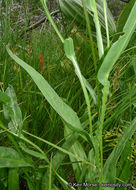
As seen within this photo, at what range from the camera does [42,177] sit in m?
0.47

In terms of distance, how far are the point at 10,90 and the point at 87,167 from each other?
0.65 feet

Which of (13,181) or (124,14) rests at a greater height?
(124,14)

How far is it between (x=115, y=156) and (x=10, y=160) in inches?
7.1

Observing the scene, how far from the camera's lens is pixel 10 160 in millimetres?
443

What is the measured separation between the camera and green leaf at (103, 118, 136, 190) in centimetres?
41

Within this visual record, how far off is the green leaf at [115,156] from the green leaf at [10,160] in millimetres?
134

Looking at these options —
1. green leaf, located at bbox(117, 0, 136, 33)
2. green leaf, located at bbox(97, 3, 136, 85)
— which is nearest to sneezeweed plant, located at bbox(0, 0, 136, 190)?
green leaf, located at bbox(97, 3, 136, 85)

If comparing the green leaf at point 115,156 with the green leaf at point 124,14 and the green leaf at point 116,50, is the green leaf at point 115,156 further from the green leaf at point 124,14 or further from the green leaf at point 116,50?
the green leaf at point 124,14

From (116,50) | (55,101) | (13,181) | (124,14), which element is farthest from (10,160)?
(124,14)

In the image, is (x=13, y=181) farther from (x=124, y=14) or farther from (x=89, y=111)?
(x=124, y=14)

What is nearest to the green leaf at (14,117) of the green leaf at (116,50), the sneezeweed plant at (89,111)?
the sneezeweed plant at (89,111)

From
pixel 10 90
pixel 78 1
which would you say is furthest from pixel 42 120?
→ pixel 78 1

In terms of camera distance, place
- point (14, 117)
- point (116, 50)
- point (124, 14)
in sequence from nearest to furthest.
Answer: point (116, 50) → point (14, 117) → point (124, 14)

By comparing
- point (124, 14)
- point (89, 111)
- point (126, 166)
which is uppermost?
point (124, 14)
